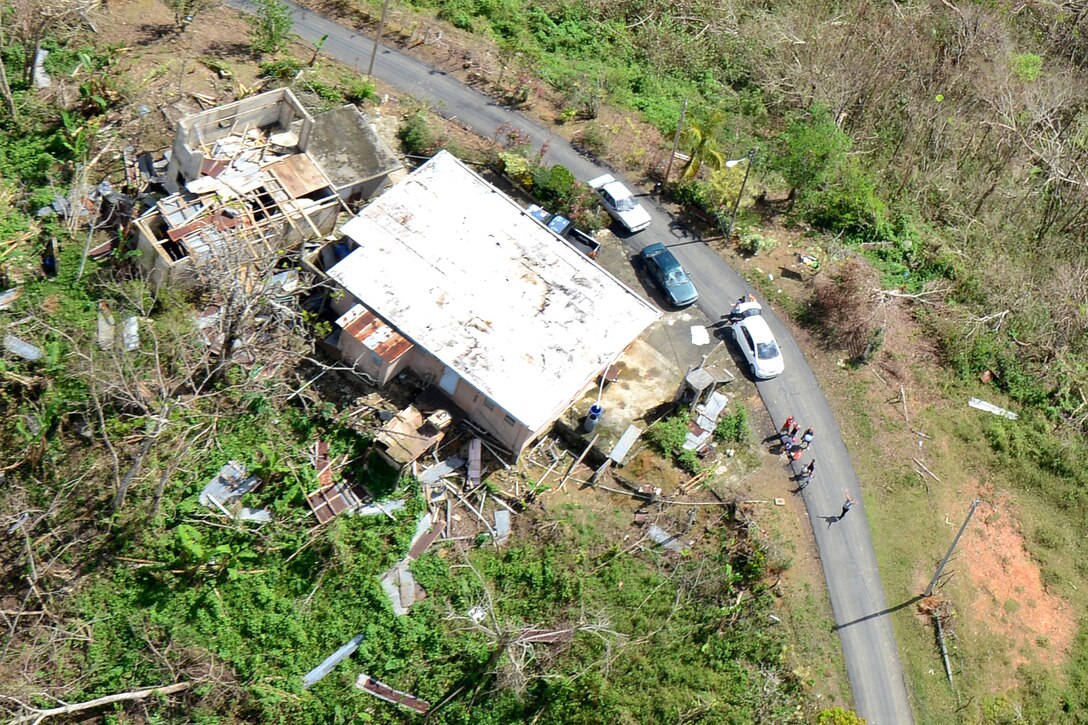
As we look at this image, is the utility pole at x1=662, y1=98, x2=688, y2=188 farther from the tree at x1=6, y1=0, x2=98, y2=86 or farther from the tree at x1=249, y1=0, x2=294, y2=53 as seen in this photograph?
the tree at x1=6, y1=0, x2=98, y2=86

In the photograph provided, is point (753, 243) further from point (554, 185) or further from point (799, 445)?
point (799, 445)

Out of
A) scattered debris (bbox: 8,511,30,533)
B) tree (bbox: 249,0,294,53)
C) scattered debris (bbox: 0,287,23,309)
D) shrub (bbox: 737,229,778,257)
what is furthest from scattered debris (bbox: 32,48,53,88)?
shrub (bbox: 737,229,778,257)

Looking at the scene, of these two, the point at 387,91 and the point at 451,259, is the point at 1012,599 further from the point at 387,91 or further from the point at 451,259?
the point at 387,91

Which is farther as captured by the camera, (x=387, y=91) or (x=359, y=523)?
(x=387, y=91)

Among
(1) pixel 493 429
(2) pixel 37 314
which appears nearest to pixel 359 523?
(1) pixel 493 429

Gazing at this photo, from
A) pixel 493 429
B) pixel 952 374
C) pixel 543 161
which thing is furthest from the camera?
pixel 543 161
